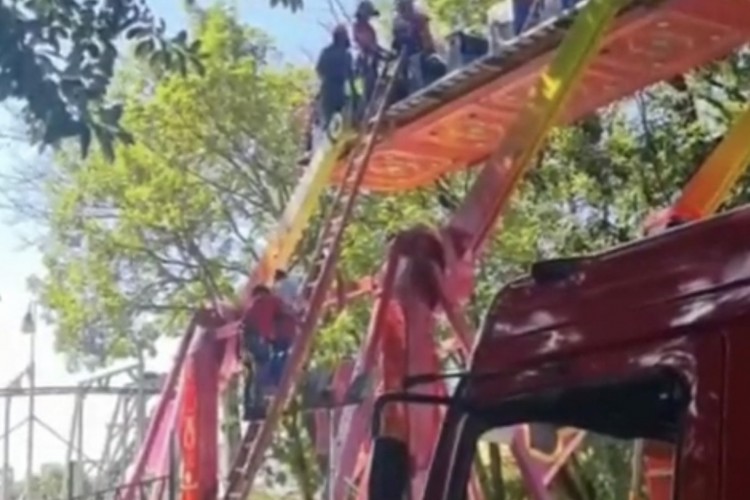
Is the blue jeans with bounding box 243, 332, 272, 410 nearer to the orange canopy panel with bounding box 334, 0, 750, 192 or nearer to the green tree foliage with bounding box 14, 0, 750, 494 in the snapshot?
the orange canopy panel with bounding box 334, 0, 750, 192

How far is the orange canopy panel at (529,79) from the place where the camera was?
9.09 m

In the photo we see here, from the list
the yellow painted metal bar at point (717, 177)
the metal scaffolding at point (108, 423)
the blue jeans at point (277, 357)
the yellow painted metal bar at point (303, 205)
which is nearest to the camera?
the yellow painted metal bar at point (717, 177)

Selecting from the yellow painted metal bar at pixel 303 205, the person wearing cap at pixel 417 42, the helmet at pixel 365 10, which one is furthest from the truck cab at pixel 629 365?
the helmet at pixel 365 10

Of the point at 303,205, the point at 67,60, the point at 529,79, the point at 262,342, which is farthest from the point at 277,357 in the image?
the point at 67,60

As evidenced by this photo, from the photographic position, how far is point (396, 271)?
29.3 ft

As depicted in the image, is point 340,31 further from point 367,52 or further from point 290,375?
point 290,375

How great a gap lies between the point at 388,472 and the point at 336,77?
24.0 feet

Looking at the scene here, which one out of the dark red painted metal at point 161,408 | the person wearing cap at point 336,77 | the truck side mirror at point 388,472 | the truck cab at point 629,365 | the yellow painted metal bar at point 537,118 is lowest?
the truck side mirror at point 388,472

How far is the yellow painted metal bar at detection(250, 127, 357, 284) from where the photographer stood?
11.6m

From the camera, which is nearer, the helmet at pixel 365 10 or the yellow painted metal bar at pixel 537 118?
the yellow painted metal bar at pixel 537 118

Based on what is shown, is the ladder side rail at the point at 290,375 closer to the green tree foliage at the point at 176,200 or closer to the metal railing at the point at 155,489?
the metal railing at the point at 155,489

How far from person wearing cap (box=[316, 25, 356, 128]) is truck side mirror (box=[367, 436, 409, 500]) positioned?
281 inches

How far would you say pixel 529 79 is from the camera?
980 centimetres

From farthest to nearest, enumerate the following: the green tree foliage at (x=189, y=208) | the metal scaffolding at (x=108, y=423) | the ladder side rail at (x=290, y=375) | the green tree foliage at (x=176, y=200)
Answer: the green tree foliage at (x=176, y=200)
the green tree foliage at (x=189, y=208)
the metal scaffolding at (x=108, y=423)
the ladder side rail at (x=290, y=375)
